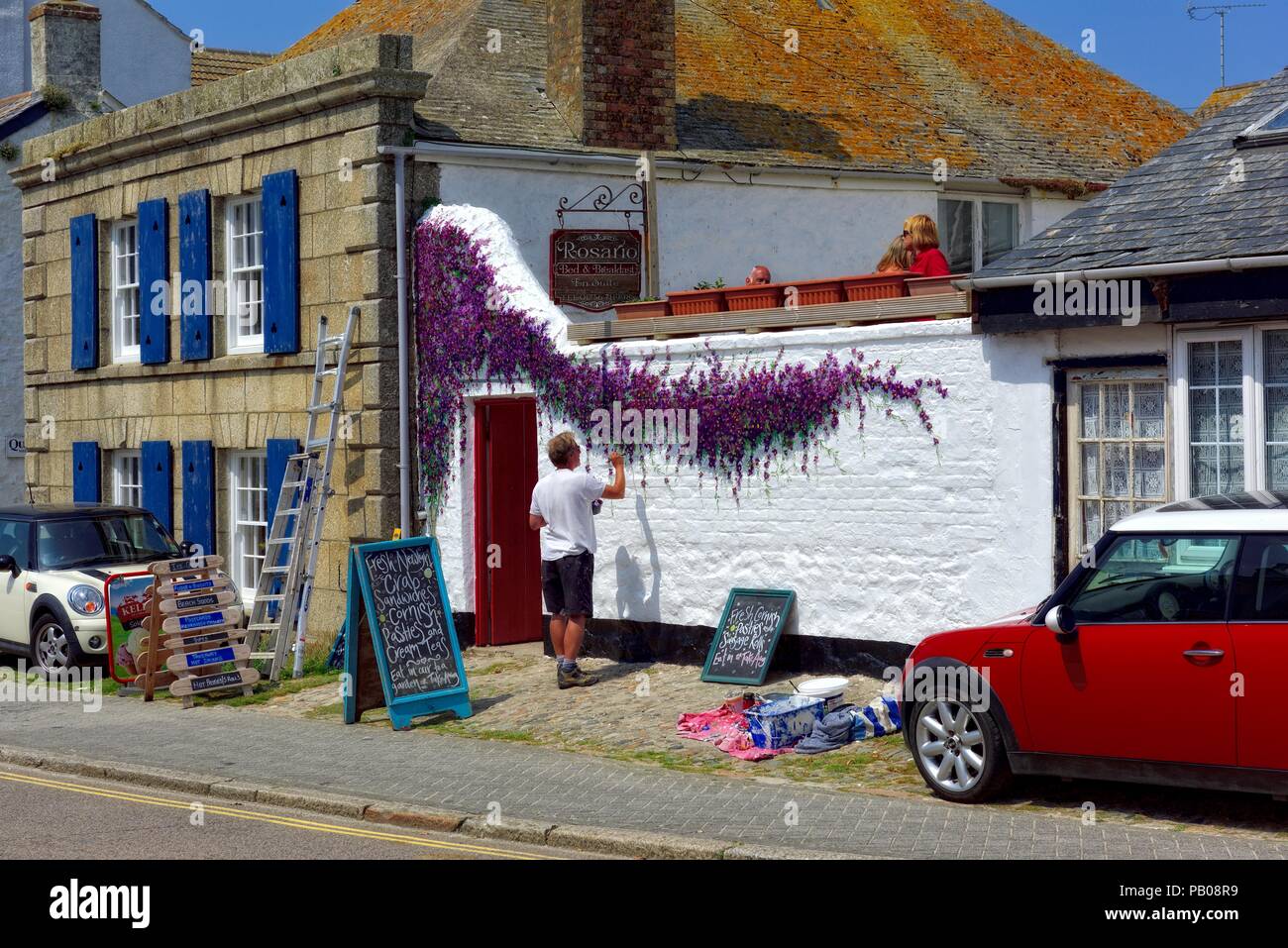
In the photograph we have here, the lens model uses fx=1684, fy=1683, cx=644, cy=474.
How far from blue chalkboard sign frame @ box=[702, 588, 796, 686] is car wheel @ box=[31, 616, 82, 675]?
6417 mm

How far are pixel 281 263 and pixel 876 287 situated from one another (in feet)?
24.2

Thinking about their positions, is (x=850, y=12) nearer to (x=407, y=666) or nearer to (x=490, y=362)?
(x=490, y=362)

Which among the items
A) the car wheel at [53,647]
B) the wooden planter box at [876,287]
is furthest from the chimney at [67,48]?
the wooden planter box at [876,287]

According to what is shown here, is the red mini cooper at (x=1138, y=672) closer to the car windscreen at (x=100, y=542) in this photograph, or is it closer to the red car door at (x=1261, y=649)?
the red car door at (x=1261, y=649)

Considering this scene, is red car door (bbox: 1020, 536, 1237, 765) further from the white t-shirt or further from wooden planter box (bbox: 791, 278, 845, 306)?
the white t-shirt

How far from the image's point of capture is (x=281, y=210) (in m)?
17.6

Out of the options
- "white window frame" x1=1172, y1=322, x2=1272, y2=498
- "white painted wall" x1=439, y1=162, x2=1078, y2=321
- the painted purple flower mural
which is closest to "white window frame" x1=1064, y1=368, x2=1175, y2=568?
"white window frame" x1=1172, y1=322, x2=1272, y2=498

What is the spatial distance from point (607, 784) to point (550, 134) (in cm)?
891

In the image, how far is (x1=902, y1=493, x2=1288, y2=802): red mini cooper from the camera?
839cm

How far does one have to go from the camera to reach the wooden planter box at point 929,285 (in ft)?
40.4

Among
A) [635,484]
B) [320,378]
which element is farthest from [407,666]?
[320,378]

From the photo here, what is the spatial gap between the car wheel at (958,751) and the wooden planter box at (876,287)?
13.4 ft

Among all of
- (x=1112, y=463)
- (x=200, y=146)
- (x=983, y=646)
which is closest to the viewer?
(x=983, y=646)

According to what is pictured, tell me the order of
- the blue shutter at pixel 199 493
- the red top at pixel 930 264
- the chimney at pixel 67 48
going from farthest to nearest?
the chimney at pixel 67 48 < the blue shutter at pixel 199 493 < the red top at pixel 930 264
